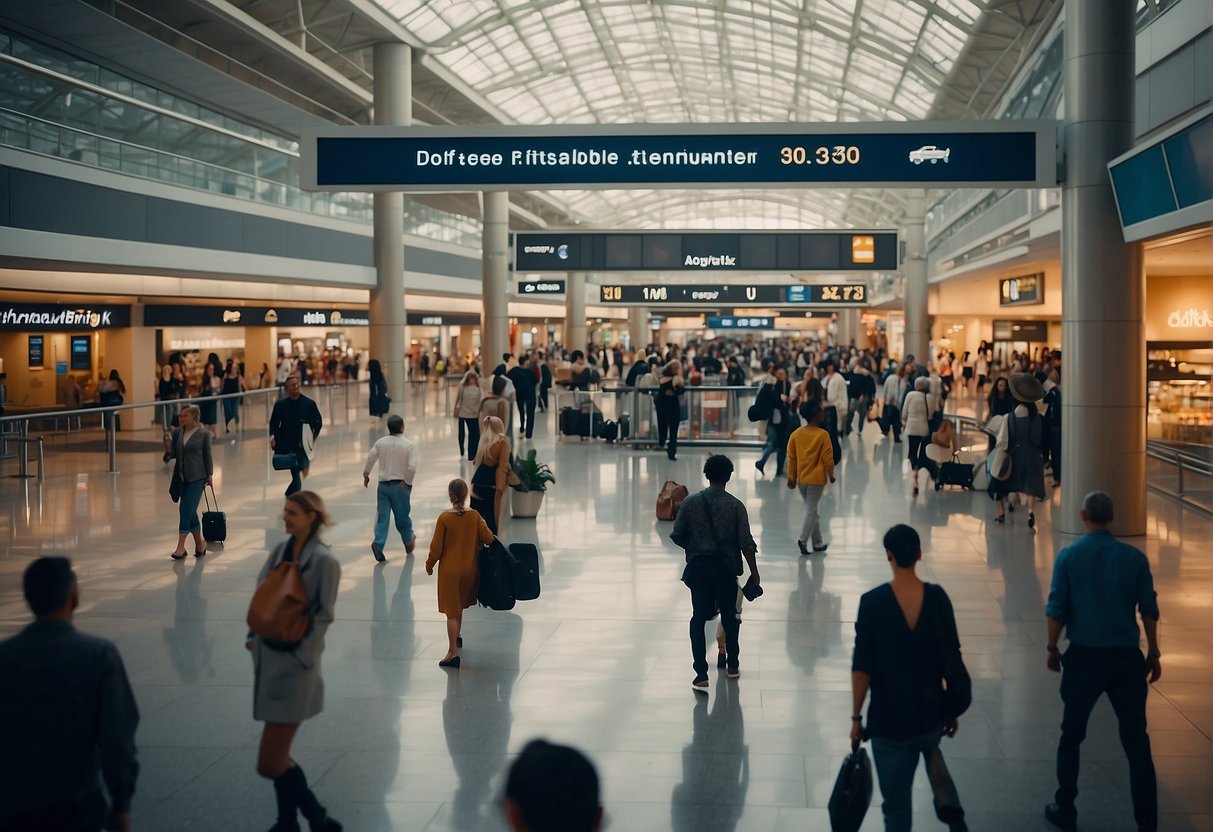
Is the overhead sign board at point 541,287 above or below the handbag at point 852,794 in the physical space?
above

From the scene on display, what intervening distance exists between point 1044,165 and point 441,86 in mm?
27822

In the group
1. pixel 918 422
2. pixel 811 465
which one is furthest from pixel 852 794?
pixel 918 422

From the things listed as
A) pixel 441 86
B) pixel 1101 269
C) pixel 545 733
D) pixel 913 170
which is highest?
pixel 441 86

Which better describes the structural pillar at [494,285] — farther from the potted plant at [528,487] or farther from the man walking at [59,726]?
the man walking at [59,726]

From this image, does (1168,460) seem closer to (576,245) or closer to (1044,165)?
(1044,165)

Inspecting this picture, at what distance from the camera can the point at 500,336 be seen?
36.8m

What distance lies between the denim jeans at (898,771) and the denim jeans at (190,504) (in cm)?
888

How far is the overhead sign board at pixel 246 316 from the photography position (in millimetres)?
29025

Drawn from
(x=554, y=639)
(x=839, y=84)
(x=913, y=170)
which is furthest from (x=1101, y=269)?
(x=839, y=84)

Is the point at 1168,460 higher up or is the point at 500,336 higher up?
the point at 500,336

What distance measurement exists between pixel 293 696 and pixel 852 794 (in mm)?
2410

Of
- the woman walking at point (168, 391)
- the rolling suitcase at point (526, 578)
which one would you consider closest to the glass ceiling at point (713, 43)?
the woman walking at point (168, 391)

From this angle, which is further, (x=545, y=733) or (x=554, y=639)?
(x=554, y=639)

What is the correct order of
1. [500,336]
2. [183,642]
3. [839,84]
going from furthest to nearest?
[839,84], [500,336], [183,642]
